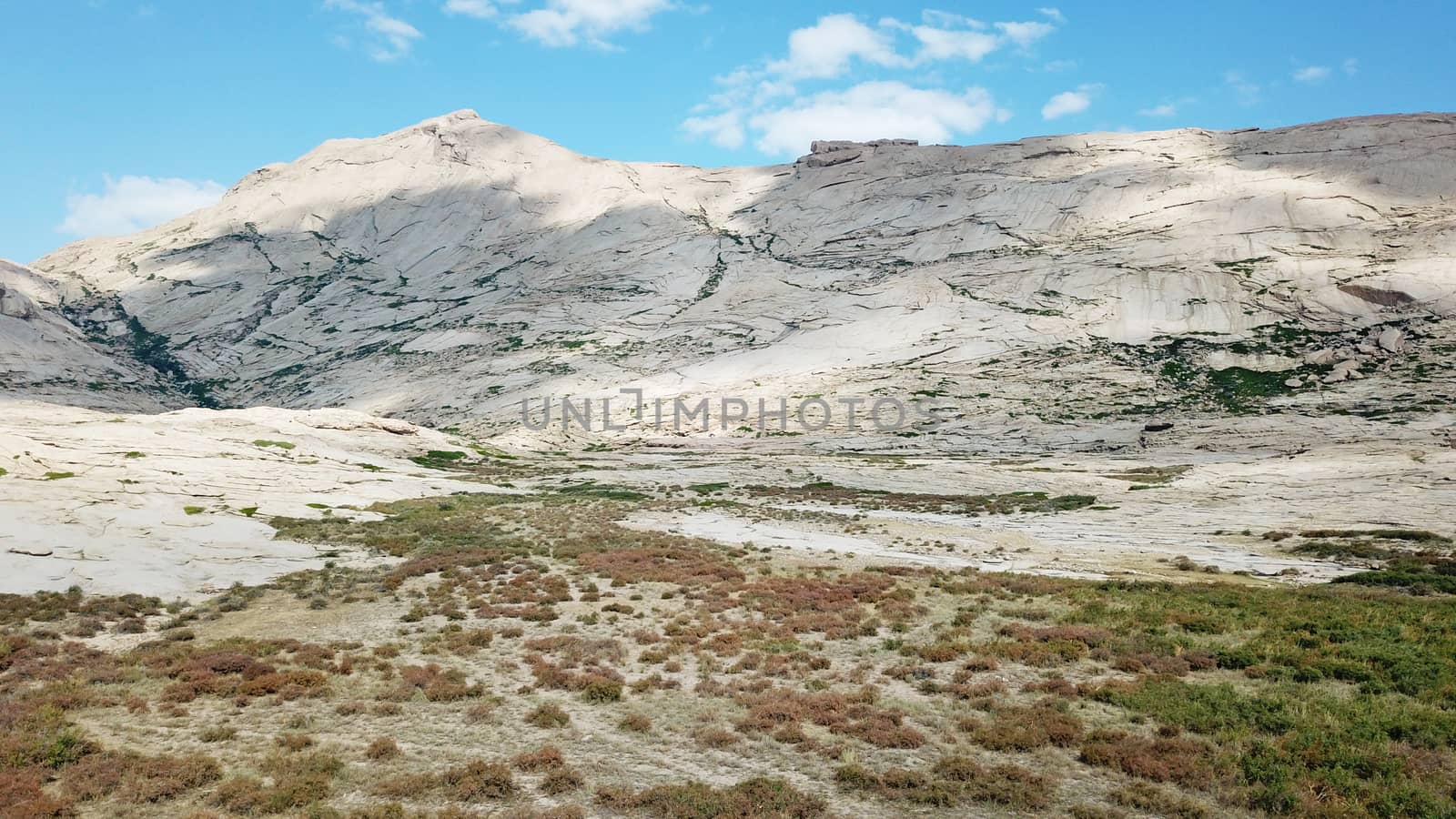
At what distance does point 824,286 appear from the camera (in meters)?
130

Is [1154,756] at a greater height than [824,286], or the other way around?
[824,286]

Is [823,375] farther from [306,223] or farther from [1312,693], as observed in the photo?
[306,223]

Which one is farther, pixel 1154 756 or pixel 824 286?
pixel 824 286

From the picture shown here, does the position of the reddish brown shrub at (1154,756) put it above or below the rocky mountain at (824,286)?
below

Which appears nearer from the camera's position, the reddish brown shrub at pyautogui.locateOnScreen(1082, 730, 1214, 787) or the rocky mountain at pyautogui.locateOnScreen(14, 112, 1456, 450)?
the reddish brown shrub at pyautogui.locateOnScreen(1082, 730, 1214, 787)

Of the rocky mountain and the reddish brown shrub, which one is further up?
the rocky mountain

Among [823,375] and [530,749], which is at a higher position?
[823,375]

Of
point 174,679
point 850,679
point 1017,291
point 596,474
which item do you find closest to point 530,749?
point 850,679

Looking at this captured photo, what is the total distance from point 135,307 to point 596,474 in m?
132

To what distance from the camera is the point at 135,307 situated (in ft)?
477

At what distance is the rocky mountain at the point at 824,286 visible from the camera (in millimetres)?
88938

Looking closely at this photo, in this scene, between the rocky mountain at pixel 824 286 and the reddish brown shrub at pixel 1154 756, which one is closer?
the reddish brown shrub at pixel 1154 756

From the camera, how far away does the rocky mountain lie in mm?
88938

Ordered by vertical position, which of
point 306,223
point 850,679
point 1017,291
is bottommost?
point 850,679
